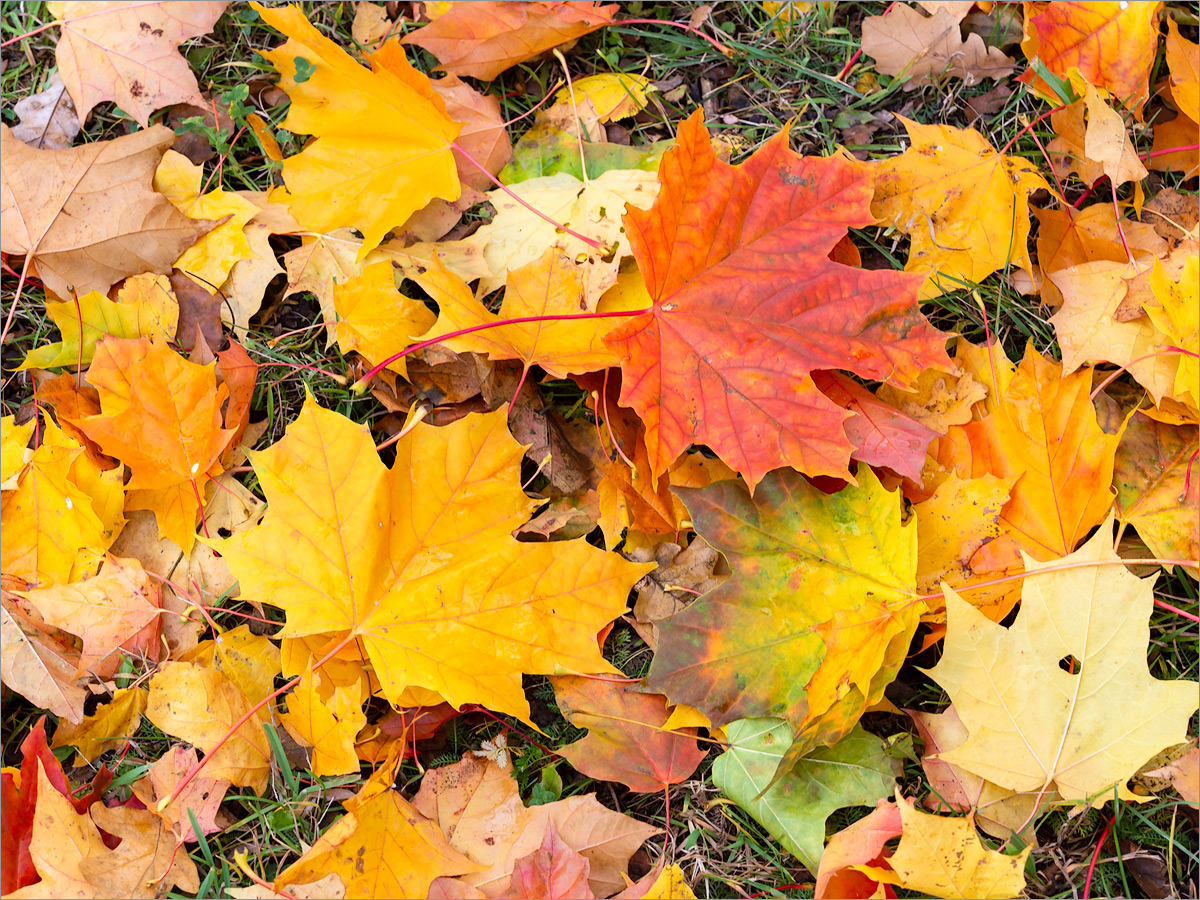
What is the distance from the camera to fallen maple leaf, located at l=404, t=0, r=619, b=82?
175 cm

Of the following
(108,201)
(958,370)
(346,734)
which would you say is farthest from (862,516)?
(108,201)

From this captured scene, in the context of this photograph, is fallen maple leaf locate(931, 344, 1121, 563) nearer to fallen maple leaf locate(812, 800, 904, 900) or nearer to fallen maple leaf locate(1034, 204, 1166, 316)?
fallen maple leaf locate(1034, 204, 1166, 316)

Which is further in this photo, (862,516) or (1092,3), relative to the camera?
(1092,3)

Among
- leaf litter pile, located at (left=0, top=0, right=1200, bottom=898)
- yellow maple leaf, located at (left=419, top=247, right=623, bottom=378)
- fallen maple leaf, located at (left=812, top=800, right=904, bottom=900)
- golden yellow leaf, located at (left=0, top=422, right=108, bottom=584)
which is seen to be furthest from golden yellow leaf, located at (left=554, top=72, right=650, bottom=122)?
fallen maple leaf, located at (left=812, top=800, right=904, bottom=900)

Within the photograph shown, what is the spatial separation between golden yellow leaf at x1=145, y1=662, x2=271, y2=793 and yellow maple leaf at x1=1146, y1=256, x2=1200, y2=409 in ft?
6.16

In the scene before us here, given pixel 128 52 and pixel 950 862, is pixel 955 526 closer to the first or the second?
pixel 950 862

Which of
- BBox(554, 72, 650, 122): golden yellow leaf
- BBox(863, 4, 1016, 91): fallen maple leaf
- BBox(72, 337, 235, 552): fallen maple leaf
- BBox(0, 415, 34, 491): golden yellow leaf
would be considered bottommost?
BBox(0, 415, 34, 491): golden yellow leaf

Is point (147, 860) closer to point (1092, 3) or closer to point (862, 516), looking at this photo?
point (862, 516)

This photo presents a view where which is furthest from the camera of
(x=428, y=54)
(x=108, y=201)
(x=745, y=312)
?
(x=428, y=54)

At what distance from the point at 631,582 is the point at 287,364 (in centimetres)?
90

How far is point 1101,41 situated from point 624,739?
5.55 feet

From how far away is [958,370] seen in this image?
1.62 m

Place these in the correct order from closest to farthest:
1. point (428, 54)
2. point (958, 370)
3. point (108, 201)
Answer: point (958, 370), point (108, 201), point (428, 54)

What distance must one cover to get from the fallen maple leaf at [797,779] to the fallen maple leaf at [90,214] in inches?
61.9
